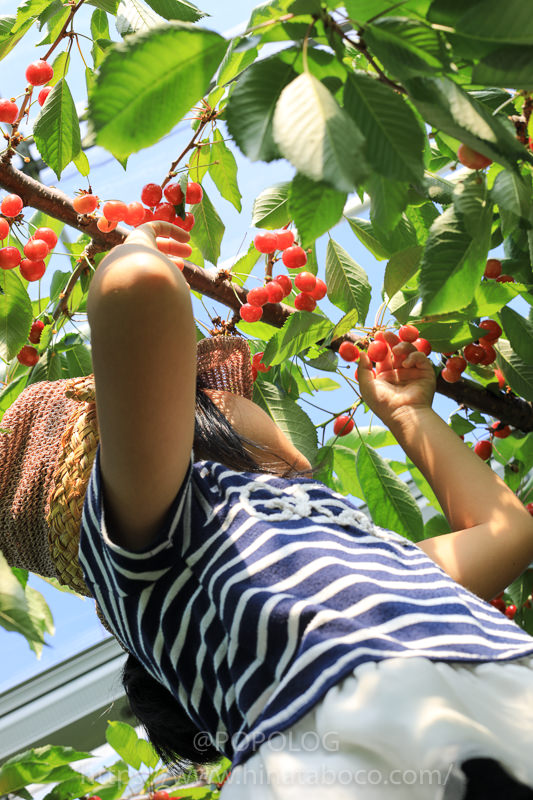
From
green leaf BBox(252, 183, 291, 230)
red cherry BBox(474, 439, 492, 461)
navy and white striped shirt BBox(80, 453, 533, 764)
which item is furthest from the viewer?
red cherry BBox(474, 439, 492, 461)

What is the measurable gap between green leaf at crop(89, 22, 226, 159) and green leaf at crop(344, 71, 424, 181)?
9cm

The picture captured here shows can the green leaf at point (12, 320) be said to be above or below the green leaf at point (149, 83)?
below

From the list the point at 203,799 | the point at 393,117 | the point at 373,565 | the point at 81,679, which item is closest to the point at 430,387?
the point at 373,565

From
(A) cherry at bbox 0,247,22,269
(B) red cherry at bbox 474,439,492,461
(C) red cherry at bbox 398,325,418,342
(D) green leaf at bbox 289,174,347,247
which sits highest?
(D) green leaf at bbox 289,174,347,247

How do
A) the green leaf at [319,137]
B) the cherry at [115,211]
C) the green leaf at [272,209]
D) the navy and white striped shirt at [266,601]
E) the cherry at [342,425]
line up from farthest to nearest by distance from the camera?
the cherry at [342,425]
the green leaf at [272,209]
the cherry at [115,211]
the navy and white striped shirt at [266,601]
the green leaf at [319,137]

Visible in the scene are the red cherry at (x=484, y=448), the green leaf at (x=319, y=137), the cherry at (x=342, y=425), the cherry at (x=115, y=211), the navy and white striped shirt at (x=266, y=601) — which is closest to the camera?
the green leaf at (x=319, y=137)

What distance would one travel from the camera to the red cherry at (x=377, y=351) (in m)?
1.09

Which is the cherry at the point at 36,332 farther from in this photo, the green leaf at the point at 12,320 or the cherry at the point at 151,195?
the cherry at the point at 151,195

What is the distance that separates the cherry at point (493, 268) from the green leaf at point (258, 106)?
639 mm

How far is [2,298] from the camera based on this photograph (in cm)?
115

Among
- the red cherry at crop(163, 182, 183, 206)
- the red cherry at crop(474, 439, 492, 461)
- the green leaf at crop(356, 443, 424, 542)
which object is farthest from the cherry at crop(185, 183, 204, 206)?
the red cherry at crop(474, 439, 492, 461)

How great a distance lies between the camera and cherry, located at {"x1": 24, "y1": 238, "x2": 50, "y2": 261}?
1.13 m

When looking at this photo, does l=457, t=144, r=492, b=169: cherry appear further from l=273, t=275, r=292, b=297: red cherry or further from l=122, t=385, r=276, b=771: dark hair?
l=273, t=275, r=292, b=297: red cherry

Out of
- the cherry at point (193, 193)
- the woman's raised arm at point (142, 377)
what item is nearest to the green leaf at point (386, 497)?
the cherry at point (193, 193)
